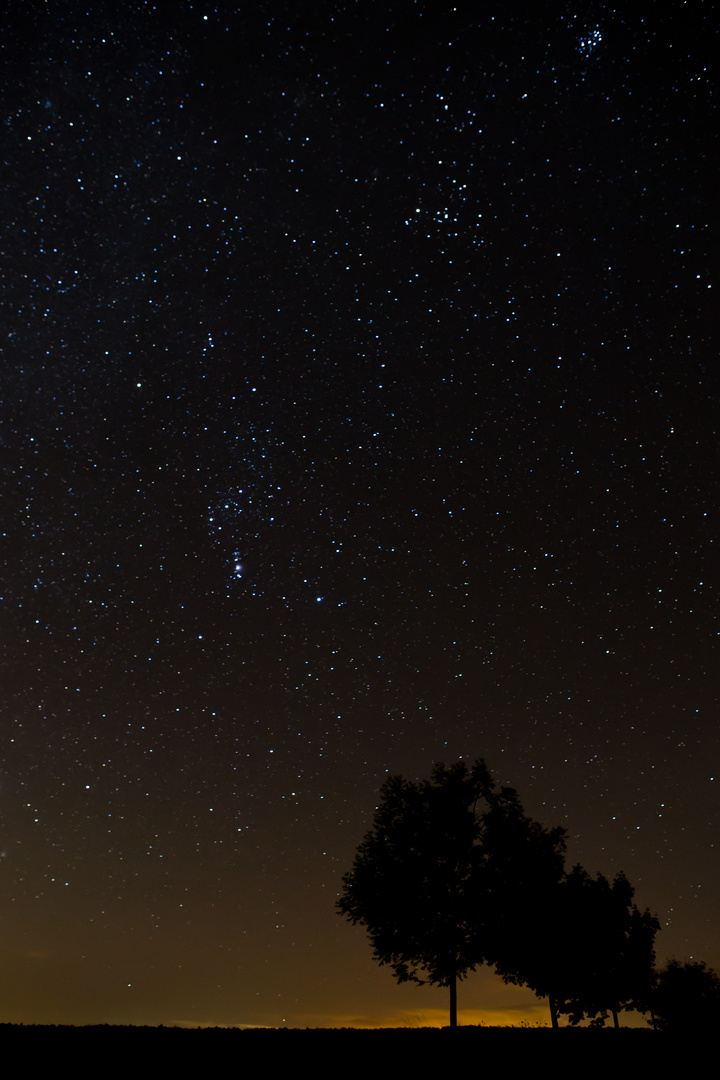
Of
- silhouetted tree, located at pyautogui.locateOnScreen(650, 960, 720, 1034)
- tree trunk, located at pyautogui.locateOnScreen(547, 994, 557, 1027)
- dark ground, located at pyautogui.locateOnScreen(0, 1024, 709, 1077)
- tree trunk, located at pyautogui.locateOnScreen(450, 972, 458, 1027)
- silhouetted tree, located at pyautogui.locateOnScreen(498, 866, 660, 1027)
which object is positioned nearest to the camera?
dark ground, located at pyautogui.locateOnScreen(0, 1024, 709, 1077)

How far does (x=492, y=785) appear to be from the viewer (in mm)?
23031

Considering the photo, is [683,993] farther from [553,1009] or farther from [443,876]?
[443,876]

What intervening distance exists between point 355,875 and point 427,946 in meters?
2.98

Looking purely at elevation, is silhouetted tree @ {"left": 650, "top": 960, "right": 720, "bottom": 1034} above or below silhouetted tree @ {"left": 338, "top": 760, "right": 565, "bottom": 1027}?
below

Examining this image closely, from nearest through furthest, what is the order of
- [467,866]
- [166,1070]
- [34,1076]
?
1. [34,1076]
2. [166,1070]
3. [467,866]

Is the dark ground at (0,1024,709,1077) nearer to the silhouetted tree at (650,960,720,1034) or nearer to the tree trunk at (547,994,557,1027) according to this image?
the tree trunk at (547,994,557,1027)

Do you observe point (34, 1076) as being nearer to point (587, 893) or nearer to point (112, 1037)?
point (112, 1037)

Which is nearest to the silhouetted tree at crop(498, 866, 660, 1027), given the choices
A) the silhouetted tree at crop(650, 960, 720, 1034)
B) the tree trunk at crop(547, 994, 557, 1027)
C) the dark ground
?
the tree trunk at crop(547, 994, 557, 1027)

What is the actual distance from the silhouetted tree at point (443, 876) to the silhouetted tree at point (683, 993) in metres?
15.4

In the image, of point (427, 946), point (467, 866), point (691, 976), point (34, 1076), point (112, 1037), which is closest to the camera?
point (34, 1076)

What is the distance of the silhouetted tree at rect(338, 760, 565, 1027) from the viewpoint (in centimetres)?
1981

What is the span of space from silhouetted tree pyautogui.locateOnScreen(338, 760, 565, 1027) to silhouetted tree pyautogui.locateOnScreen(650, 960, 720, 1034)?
15.4 meters

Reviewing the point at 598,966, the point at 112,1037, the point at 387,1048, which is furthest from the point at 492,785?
the point at 112,1037

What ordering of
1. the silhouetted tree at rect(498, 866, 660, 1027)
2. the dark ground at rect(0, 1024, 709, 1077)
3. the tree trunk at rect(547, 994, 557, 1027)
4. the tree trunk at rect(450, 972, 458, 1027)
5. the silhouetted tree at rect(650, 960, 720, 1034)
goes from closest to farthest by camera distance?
the dark ground at rect(0, 1024, 709, 1077) < the tree trunk at rect(450, 972, 458, 1027) < the silhouetted tree at rect(498, 866, 660, 1027) < the tree trunk at rect(547, 994, 557, 1027) < the silhouetted tree at rect(650, 960, 720, 1034)
